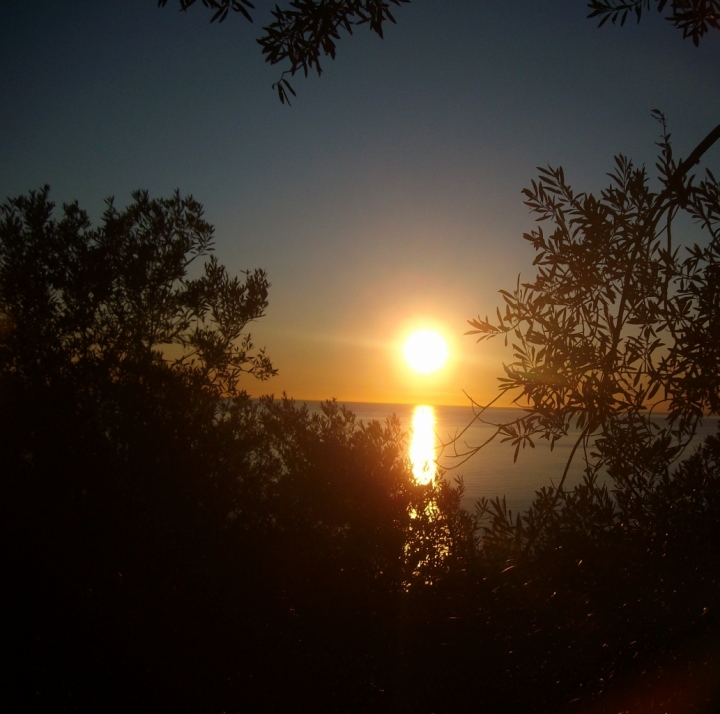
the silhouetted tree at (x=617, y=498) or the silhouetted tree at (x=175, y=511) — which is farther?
the silhouetted tree at (x=175, y=511)

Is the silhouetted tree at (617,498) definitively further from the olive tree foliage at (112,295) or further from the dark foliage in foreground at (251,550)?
the olive tree foliage at (112,295)

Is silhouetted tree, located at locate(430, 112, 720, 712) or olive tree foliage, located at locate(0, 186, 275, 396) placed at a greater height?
olive tree foliage, located at locate(0, 186, 275, 396)

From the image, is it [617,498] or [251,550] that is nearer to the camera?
[617,498]

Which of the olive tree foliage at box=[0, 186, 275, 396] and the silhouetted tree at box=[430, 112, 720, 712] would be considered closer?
the silhouetted tree at box=[430, 112, 720, 712]

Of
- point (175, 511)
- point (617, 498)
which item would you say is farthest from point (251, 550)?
point (617, 498)

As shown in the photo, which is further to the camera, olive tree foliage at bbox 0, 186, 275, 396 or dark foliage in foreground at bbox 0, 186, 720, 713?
olive tree foliage at bbox 0, 186, 275, 396

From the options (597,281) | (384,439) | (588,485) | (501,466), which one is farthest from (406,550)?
(501,466)

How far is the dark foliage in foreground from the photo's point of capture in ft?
14.2

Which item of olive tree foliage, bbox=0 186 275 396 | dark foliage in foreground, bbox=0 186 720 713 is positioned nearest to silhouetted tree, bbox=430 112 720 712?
dark foliage in foreground, bbox=0 186 720 713

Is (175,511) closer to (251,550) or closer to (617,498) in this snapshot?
(251,550)

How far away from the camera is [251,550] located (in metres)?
7.43

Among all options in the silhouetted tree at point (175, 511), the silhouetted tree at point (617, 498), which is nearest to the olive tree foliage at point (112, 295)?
the silhouetted tree at point (175, 511)

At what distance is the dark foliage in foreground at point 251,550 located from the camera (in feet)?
14.2

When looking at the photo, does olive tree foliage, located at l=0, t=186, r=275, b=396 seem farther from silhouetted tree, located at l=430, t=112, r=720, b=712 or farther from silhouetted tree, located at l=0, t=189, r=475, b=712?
silhouetted tree, located at l=430, t=112, r=720, b=712
